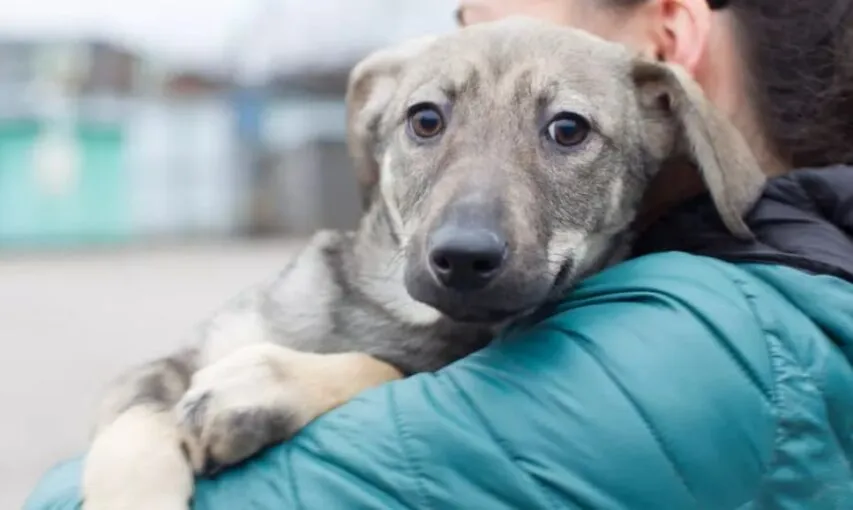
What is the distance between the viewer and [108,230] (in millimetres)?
13148

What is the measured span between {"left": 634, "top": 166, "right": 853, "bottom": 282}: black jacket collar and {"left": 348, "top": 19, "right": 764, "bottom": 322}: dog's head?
0.03 m

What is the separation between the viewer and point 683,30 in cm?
210

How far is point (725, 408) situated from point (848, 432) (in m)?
0.17

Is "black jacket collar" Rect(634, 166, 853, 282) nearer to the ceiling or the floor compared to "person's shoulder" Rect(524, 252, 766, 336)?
nearer to the ceiling

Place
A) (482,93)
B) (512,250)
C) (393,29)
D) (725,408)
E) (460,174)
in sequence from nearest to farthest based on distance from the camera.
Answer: (725,408) → (512,250) → (460,174) → (482,93) → (393,29)

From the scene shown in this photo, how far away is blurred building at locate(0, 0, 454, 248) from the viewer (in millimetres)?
12234

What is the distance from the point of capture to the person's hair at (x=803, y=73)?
6.76 ft

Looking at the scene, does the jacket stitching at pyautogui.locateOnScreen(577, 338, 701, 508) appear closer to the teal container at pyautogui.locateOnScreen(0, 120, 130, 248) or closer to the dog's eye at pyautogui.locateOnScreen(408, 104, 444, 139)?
the dog's eye at pyautogui.locateOnScreen(408, 104, 444, 139)

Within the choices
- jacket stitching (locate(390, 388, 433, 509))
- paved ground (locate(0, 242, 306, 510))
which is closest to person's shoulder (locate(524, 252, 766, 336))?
jacket stitching (locate(390, 388, 433, 509))

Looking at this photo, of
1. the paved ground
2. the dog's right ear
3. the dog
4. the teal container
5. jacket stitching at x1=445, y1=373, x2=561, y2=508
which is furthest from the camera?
the teal container

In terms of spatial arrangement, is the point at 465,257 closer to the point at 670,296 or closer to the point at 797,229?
the point at 670,296

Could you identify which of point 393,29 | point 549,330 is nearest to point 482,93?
point 549,330

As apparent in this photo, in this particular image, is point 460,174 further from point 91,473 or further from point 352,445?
point 91,473

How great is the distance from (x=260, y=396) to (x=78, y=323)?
6680mm
